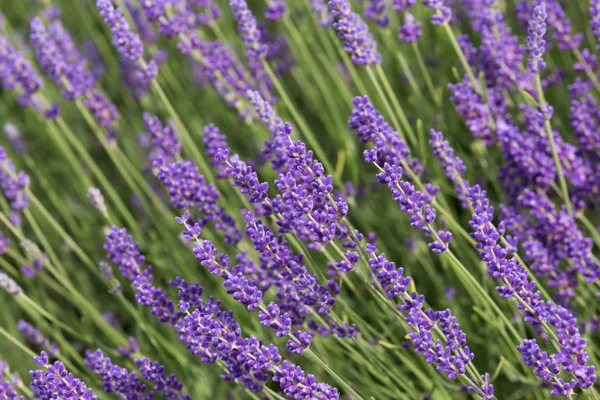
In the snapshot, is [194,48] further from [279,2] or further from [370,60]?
[370,60]

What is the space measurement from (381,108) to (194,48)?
76cm

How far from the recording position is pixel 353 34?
233 cm

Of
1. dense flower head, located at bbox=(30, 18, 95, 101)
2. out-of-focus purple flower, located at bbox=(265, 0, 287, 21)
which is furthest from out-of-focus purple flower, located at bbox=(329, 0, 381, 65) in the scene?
dense flower head, located at bbox=(30, 18, 95, 101)

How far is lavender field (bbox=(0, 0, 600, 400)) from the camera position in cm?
183

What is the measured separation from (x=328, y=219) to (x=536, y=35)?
81 centimetres

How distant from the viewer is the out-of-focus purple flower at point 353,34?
88.2 inches

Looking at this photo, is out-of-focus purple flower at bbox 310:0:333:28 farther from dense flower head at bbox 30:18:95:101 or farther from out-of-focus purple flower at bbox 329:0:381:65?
dense flower head at bbox 30:18:95:101

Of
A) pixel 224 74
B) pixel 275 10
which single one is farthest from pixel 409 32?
pixel 224 74

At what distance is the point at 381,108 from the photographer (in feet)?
9.85

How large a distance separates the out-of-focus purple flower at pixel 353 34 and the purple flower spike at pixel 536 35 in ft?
1.67

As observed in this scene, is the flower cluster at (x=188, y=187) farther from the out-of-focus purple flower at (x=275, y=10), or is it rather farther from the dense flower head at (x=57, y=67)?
the out-of-focus purple flower at (x=275, y=10)

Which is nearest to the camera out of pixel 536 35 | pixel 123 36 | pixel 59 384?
pixel 59 384

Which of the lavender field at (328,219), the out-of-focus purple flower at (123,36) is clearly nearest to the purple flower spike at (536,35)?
the lavender field at (328,219)

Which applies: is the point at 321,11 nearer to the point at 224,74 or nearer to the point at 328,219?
the point at 224,74
